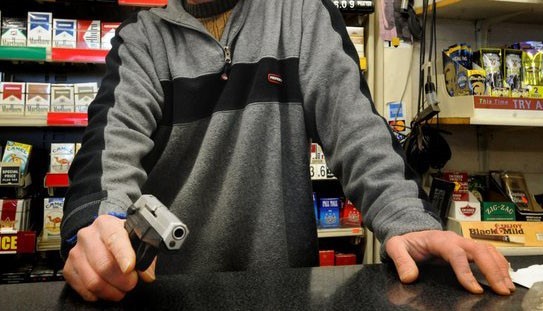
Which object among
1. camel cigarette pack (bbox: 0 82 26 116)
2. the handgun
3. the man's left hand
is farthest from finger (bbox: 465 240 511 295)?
camel cigarette pack (bbox: 0 82 26 116)

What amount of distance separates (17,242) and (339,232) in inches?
59.5

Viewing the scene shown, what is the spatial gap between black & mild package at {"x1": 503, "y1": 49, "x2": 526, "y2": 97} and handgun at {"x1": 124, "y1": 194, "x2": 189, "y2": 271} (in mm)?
1955

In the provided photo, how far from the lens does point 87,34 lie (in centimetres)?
208

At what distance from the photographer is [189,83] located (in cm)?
94

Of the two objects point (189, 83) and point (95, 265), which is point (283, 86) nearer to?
point (189, 83)

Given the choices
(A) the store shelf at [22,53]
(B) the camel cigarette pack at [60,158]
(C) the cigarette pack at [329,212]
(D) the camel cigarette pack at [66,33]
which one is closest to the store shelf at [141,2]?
(D) the camel cigarette pack at [66,33]

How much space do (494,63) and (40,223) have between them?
2.36 meters

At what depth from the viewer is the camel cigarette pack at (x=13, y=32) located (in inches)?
79.4

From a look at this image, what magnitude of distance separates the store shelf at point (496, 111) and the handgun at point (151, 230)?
167 cm

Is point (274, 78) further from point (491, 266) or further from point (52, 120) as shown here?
point (52, 120)

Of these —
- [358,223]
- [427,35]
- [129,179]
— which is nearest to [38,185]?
[358,223]

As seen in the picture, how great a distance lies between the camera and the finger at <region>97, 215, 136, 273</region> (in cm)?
47

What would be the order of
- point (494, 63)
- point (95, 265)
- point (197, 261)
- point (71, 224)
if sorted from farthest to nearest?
1. point (494, 63)
2. point (197, 261)
3. point (71, 224)
4. point (95, 265)

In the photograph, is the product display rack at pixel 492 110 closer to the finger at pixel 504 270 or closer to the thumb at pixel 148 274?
the finger at pixel 504 270
